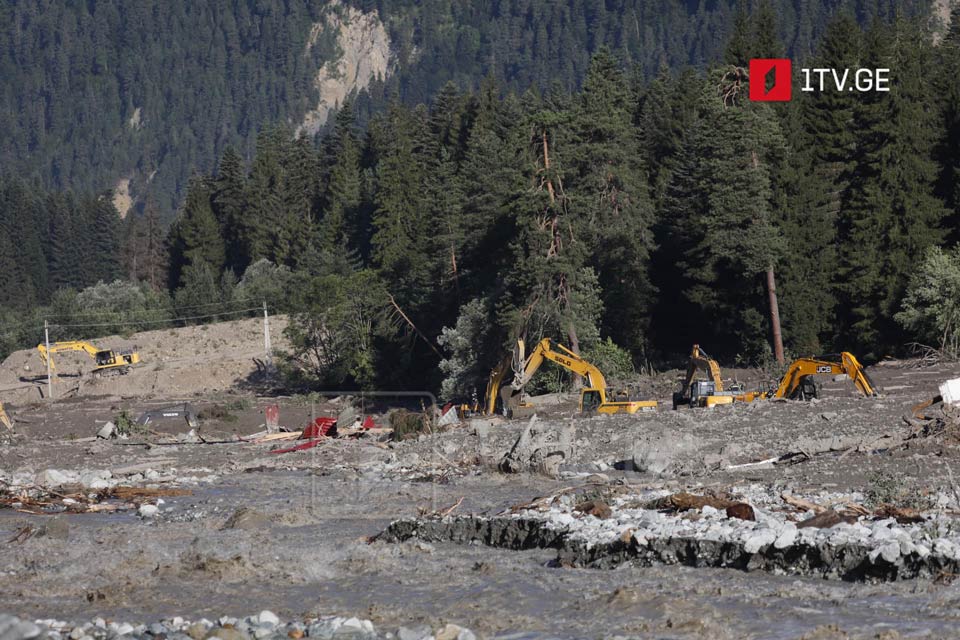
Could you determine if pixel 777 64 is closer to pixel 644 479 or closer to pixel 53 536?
pixel 644 479

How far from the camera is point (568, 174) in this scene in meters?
49.5

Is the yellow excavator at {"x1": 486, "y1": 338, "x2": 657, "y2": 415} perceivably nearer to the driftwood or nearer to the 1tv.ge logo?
the 1tv.ge logo

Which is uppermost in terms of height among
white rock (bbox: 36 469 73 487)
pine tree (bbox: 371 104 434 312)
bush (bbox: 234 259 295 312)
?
pine tree (bbox: 371 104 434 312)

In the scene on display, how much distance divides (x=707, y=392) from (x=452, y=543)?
16.8m

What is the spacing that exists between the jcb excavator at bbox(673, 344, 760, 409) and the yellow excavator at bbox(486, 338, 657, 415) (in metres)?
1.00

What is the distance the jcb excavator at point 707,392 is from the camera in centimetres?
3319

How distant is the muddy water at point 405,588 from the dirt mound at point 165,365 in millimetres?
44315

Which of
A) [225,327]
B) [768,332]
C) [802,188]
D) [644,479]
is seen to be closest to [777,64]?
[802,188]

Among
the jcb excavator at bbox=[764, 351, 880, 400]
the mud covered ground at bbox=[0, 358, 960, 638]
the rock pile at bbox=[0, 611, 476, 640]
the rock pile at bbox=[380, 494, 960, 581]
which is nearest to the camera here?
the rock pile at bbox=[0, 611, 476, 640]

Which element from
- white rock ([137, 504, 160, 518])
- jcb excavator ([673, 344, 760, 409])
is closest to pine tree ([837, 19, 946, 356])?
jcb excavator ([673, 344, 760, 409])

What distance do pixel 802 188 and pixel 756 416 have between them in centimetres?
1953

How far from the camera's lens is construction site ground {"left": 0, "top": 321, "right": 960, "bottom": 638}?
525 inches

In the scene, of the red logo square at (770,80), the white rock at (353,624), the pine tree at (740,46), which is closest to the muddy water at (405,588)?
the white rock at (353,624)

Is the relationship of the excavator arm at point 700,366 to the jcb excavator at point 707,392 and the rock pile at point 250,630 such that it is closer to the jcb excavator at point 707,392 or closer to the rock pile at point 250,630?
the jcb excavator at point 707,392
